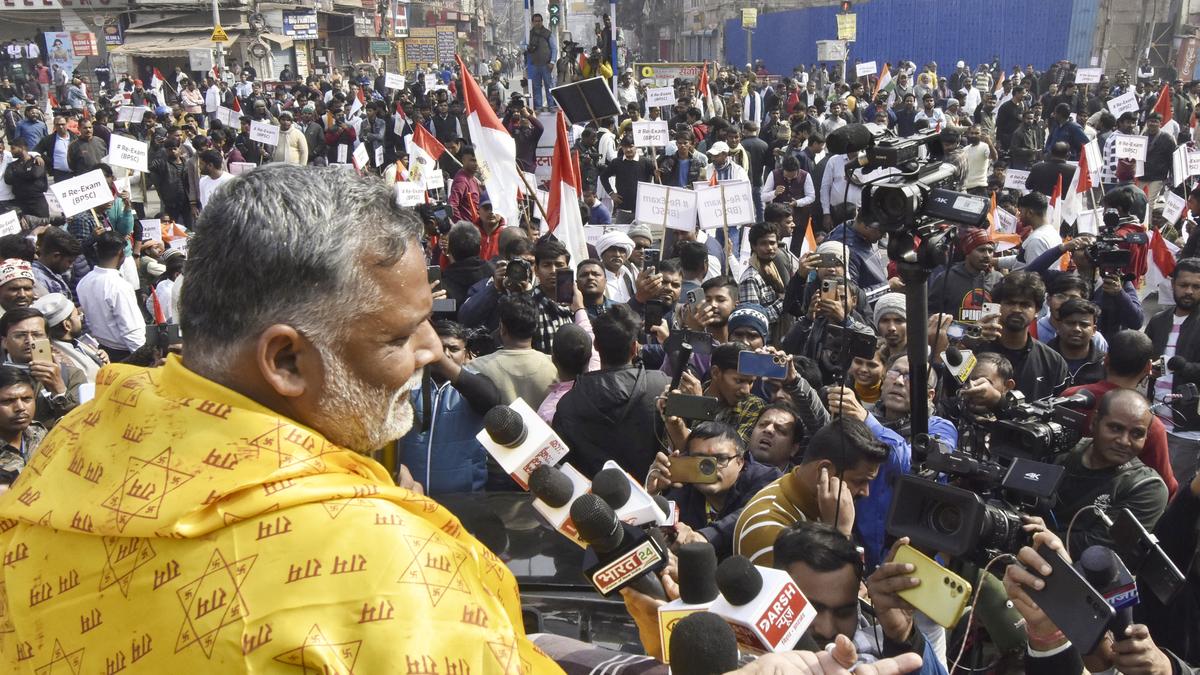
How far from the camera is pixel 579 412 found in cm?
436

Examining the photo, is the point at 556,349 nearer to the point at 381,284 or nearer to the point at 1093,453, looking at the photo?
the point at 1093,453

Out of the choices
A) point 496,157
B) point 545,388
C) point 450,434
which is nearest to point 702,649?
point 450,434

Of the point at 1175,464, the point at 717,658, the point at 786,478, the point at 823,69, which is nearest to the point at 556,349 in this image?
the point at 786,478

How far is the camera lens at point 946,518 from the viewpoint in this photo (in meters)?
2.53

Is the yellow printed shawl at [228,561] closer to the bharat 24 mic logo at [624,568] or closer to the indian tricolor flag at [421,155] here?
the bharat 24 mic logo at [624,568]

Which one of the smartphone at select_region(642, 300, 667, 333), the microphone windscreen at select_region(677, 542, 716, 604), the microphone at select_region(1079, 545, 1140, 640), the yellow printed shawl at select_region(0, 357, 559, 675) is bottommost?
the smartphone at select_region(642, 300, 667, 333)

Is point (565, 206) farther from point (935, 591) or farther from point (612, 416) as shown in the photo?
point (935, 591)

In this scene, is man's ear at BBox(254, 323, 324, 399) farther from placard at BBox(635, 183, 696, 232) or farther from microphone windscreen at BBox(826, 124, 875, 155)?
placard at BBox(635, 183, 696, 232)

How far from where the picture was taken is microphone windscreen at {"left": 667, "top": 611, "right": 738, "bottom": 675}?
4.72 ft

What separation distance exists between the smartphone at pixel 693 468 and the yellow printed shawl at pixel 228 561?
202 cm

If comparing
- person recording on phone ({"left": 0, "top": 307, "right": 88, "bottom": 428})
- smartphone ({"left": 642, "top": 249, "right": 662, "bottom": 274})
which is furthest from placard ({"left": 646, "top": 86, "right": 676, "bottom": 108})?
person recording on phone ({"left": 0, "top": 307, "right": 88, "bottom": 428})

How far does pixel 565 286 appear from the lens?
6156 millimetres

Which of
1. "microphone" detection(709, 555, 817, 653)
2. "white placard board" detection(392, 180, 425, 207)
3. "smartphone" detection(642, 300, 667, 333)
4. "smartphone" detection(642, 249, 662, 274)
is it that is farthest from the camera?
"white placard board" detection(392, 180, 425, 207)

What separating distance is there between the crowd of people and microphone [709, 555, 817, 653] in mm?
242
